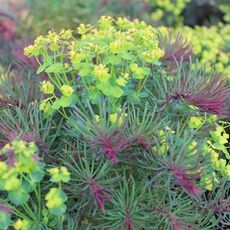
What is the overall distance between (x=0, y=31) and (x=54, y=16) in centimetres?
34

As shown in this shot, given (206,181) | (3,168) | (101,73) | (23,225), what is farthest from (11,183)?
(206,181)

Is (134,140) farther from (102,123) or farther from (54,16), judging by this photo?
(54,16)

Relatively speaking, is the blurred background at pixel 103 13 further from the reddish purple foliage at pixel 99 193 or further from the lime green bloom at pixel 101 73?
the reddish purple foliage at pixel 99 193

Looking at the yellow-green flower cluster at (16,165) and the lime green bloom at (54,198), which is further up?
the yellow-green flower cluster at (16,165)

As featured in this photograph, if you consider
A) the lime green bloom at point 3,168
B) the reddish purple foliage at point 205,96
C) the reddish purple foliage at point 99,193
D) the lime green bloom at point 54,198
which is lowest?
the reddish purple foliage at point 99,193

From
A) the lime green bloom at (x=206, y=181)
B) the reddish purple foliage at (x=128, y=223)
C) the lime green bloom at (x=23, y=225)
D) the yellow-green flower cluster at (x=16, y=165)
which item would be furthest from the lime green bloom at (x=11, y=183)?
the lime green bloom at (x=206, y=181)

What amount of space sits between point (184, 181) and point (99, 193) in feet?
0.73

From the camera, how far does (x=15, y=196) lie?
4.22 feet

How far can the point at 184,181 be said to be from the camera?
4.41 ft

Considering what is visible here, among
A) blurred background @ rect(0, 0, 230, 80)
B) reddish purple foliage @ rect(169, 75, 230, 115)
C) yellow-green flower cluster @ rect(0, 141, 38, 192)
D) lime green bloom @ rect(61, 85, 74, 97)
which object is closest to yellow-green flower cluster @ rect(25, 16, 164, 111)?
lime green bloom @ rect(61, 85, 74, 97)

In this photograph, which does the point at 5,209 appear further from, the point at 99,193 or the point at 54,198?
the point at 99,193

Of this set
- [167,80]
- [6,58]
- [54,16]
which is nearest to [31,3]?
[54,16]

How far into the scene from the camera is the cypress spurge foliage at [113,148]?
136 cm

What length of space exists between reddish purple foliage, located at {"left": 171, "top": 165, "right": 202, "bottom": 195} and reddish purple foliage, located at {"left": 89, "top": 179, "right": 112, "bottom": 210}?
0.18 m
